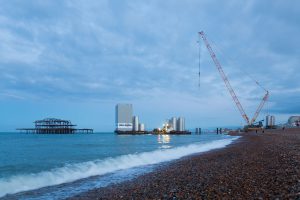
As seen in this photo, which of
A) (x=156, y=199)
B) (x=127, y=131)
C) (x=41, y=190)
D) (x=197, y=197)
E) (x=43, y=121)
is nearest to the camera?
(x=197, y=197)

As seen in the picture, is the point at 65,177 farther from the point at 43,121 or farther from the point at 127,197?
the point at 43,121

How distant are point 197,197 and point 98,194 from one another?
194 inches

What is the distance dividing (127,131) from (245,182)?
166036 mm

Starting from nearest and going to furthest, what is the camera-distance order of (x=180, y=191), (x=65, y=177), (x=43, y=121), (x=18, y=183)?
(x=180, y=191)
(x=18, y=183)
(x=65, y=177)
(x=43, y=121)

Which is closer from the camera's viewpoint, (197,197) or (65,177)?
(197,197)

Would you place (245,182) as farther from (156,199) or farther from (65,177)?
(65,177)

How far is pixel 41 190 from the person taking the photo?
49.2ft

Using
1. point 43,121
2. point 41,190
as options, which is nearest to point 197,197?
point 41,190

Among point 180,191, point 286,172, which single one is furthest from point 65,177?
point 286,172

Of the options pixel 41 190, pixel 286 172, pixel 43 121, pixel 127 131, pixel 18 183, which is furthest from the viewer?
pixel 43 121

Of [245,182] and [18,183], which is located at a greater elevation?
[245,182]

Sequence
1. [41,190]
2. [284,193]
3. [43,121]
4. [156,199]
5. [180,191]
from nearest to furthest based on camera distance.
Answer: [284,193] → [156,199] → [180,191] → [41,190] → [43,121]

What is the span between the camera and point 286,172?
40.9ft

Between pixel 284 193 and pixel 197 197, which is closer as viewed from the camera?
pixel 284 193
